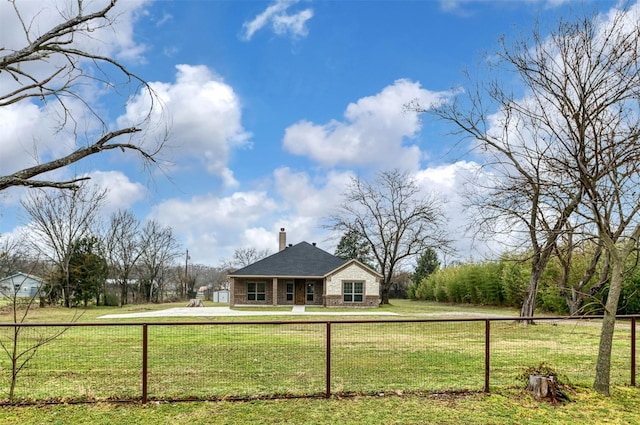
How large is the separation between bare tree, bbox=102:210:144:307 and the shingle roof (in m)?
14.7

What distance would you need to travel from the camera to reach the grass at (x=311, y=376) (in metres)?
5.19

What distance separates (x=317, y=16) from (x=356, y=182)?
82.9 feet

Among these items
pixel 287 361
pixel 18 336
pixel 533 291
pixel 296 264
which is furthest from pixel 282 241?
pixel 287 361

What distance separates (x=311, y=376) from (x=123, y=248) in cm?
3647

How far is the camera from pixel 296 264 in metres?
30.2

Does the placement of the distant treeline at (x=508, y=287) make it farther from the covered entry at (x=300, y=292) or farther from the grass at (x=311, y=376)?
the covered entry at (x=300, y=292)

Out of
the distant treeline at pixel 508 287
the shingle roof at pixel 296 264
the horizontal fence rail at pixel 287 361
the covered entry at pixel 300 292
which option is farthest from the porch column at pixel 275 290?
the horizontal fence rail at pixel 287 361

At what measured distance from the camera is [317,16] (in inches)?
384

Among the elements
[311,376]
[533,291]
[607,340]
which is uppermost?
[607,340]

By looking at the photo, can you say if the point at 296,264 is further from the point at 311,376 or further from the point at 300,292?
the point at 311,376

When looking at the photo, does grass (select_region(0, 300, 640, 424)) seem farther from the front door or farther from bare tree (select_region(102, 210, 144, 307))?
bare tree (select_region(102, 210, 144, 307))

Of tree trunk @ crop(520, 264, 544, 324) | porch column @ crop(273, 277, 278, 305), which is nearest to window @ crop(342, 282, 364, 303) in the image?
porch column @ crop(273, 277, 278, 305)

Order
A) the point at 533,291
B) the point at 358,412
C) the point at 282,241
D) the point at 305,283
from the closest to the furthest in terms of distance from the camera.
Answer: the point at 358,412
the point at 533,291
the point at 305,283
the point at 282,241

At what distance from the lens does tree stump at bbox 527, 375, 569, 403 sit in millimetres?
5699
